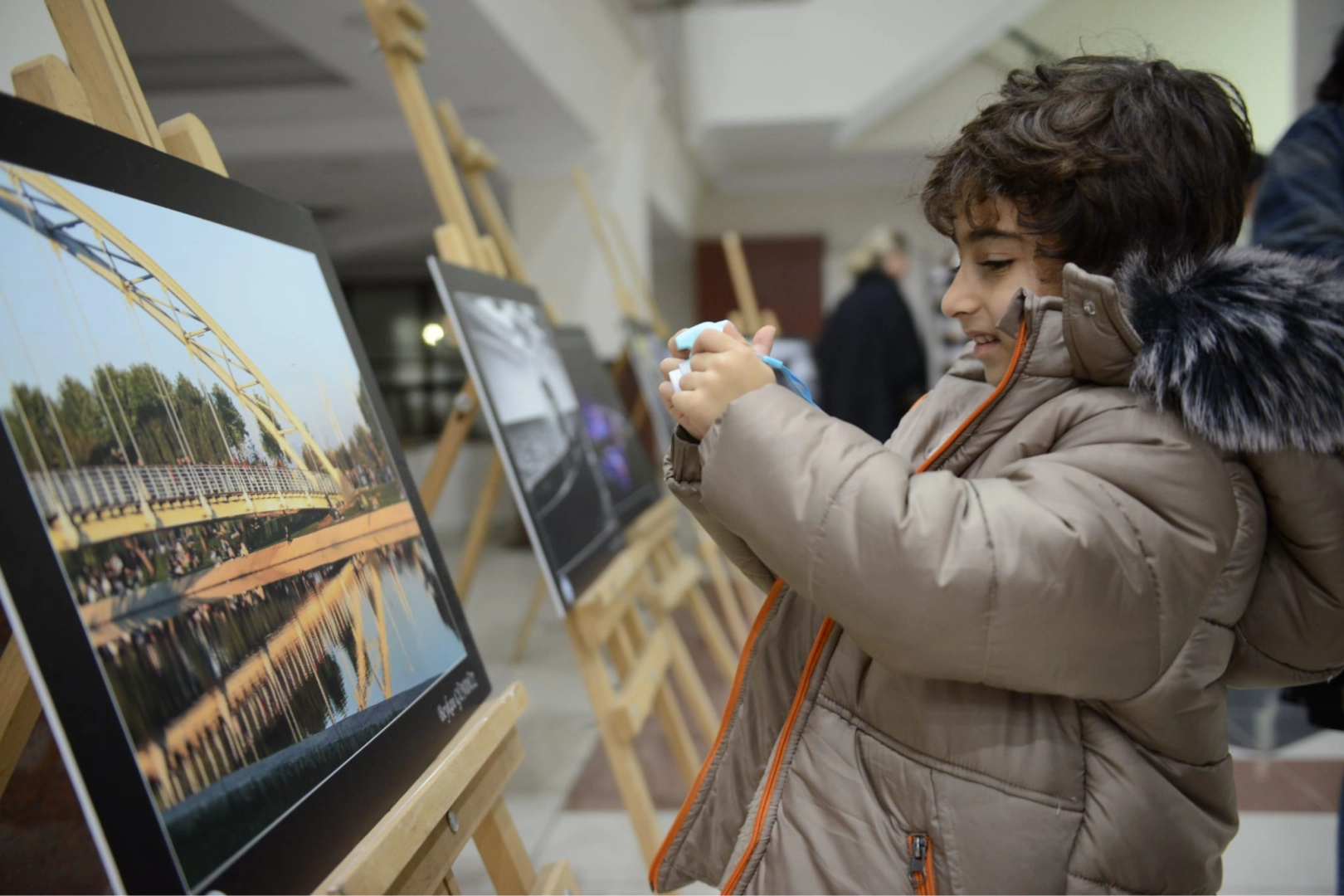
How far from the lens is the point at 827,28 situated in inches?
220

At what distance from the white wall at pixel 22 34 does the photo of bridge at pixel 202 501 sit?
286mm

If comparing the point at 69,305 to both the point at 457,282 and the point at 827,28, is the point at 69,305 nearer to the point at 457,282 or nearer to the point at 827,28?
the point at 457,282

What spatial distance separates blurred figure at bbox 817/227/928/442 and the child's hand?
2.68 meters

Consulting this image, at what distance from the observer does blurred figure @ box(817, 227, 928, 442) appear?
3.38 m

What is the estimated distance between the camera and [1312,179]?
4.34ft

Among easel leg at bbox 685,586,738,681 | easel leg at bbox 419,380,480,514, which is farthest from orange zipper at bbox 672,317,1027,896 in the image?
easel leg at bbox 685,586,738,681

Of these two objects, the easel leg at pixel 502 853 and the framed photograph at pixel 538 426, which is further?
the framed photograph at pixel 538 426

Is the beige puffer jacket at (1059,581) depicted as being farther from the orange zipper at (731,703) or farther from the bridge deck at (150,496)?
the bridge deck at (150,496)

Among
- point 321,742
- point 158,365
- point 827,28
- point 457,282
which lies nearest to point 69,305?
point 158,365

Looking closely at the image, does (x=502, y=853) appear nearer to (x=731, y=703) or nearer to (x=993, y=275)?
(x=731, y=703)

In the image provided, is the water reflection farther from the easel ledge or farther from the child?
the child

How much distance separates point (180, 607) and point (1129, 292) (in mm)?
692

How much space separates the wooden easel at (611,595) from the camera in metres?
1.35

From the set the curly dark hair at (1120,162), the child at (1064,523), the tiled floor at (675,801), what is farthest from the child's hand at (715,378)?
the tiled floor at (675,801)
